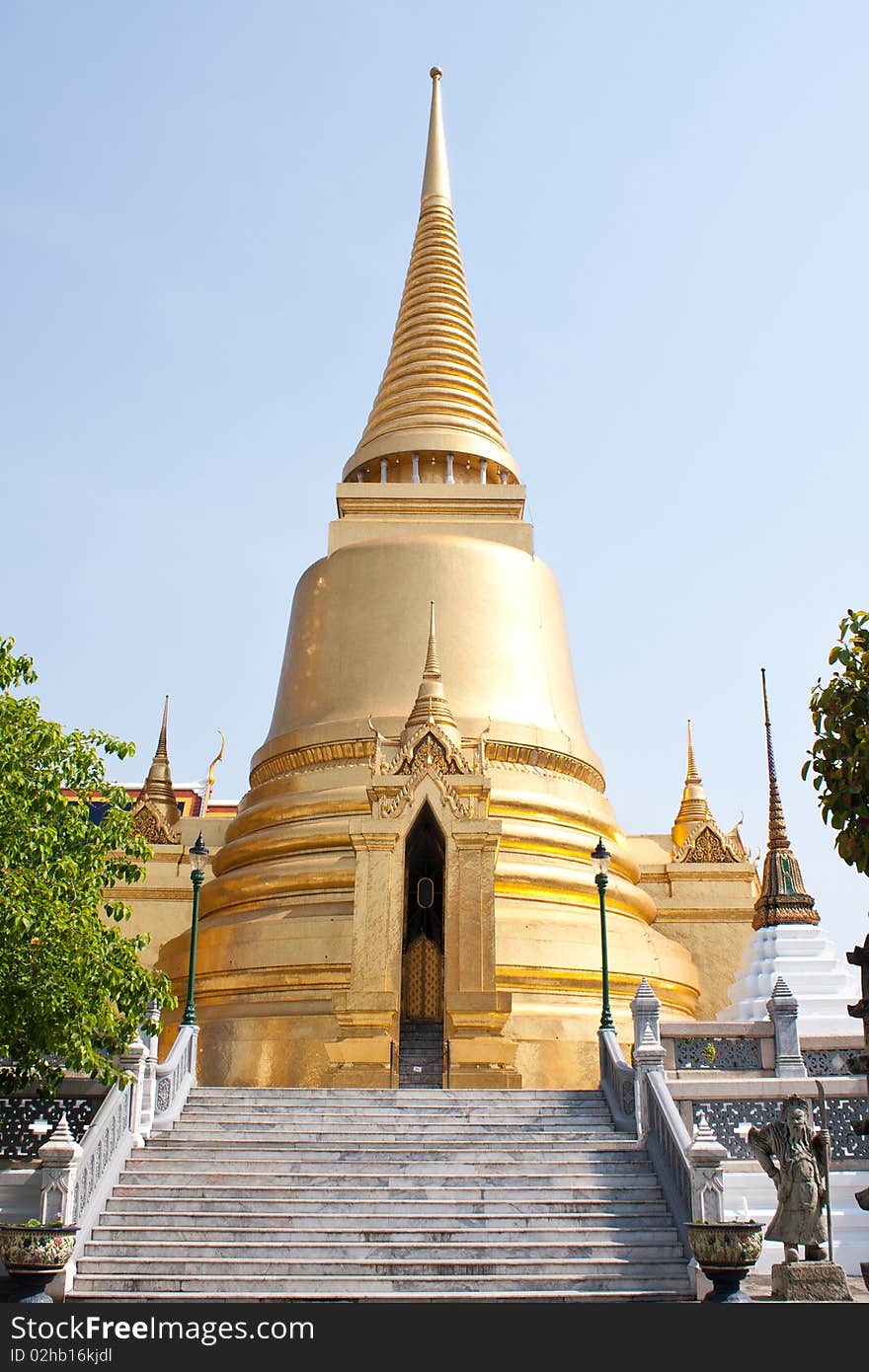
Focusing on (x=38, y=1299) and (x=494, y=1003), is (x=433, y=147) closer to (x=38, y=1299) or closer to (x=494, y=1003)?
(x=494, y=1003)

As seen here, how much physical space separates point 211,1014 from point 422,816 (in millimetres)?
4390

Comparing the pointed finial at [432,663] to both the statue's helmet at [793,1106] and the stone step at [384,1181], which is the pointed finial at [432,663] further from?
the statue's helmet at [793,1106]

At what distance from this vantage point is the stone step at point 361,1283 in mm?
10328

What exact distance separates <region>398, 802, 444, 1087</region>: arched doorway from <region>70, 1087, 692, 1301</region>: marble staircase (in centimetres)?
433

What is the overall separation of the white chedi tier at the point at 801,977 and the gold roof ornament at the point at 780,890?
0.21 metres

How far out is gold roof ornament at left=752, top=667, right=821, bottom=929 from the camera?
23.6 m

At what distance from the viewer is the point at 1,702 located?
12641 millimetres

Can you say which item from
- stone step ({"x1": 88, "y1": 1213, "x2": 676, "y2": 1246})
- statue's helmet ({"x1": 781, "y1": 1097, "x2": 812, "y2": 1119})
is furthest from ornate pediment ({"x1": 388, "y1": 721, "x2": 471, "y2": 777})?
statue's helmet ({"x1": 781, "y1": 1097, "x2": 812, "y2": 1119})

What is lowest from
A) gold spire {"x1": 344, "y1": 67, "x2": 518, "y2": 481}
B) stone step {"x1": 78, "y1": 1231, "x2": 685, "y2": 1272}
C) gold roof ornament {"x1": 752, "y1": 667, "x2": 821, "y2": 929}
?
stone step {"x1": 78, "y1": 1231, "x2": 685, "y2": 1272}

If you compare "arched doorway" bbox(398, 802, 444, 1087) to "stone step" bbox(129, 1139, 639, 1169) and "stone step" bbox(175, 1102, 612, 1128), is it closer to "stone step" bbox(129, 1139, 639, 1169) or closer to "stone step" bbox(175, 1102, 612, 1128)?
"stone step" bbox(175, 1102, 612, 1128)

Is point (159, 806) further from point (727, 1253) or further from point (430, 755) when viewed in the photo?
point (727, 1253)

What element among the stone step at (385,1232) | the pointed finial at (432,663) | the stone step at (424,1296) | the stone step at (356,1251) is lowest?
the stone step at (424,1296)

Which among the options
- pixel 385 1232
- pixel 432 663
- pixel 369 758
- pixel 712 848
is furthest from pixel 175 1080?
pixel 712 848

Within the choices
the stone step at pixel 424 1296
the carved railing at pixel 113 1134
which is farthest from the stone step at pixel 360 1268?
the carved railing at pixel 113 1134
